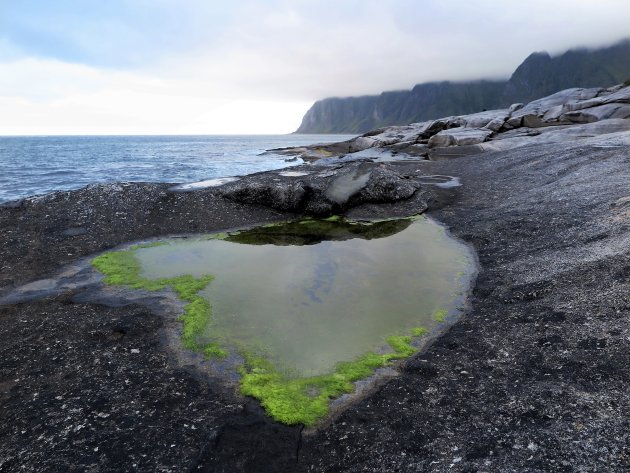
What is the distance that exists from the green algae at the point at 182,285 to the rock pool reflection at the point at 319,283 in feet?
1.00

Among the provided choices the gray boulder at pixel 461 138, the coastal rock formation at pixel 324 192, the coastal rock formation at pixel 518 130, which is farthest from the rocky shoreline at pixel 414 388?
the gray boulder at pixel 461 138

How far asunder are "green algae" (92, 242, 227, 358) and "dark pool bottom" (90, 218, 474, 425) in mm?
36

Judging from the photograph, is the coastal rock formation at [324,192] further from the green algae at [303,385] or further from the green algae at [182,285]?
the green algae at [303,385]

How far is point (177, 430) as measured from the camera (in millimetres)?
7574

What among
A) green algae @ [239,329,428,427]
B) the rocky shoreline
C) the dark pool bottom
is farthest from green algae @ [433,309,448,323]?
green algae @ [239,329,428,427]

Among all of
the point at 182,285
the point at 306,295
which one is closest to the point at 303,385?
the point at 306,295

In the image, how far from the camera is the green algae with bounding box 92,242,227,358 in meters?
10.7

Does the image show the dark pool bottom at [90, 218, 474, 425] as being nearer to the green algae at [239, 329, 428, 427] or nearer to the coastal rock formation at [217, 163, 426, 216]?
the green algae at [239, 329, 428, 427]

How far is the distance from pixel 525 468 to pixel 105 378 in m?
8.64

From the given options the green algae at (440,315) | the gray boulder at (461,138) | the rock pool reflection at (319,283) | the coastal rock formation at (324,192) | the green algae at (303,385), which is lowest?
the green algae at (303,385)

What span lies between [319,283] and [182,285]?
5023 mm

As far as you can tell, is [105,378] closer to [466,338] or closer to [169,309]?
[169,309]

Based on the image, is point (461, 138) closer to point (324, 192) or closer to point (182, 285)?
point (324, 192)

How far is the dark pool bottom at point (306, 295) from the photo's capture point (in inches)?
369
